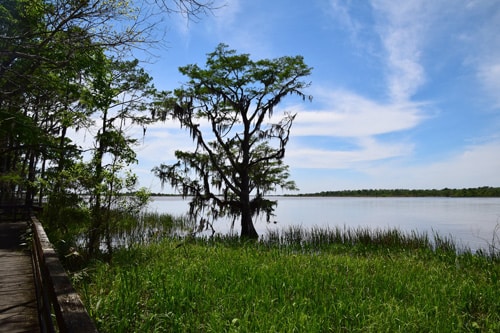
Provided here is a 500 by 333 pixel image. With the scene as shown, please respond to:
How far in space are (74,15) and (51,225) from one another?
41.5ft

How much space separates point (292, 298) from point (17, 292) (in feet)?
16.6

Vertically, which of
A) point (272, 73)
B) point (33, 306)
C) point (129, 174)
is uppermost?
point (272, 73)

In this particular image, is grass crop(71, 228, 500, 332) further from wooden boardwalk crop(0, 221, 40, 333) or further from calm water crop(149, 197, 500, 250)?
calm water crop(149, 197, 500, 250)

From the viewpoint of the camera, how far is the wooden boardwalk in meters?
4.52

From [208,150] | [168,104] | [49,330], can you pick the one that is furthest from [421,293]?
[168,104]

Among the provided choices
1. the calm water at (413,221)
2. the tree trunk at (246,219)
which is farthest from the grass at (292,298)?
the tree trunk at (246,219)

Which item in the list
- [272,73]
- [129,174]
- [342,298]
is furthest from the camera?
[272,73]

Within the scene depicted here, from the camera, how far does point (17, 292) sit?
5848 millimetres

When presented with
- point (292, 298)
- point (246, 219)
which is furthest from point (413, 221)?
point (292, 298)

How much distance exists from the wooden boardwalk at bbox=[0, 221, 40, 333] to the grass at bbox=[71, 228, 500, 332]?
3.27 ft

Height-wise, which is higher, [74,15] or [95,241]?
[74,15]

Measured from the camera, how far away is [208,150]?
74.2 feet

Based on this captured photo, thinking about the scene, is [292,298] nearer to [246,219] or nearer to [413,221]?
[246,219]

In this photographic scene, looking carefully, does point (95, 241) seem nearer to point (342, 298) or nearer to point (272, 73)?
point (342, 298)
